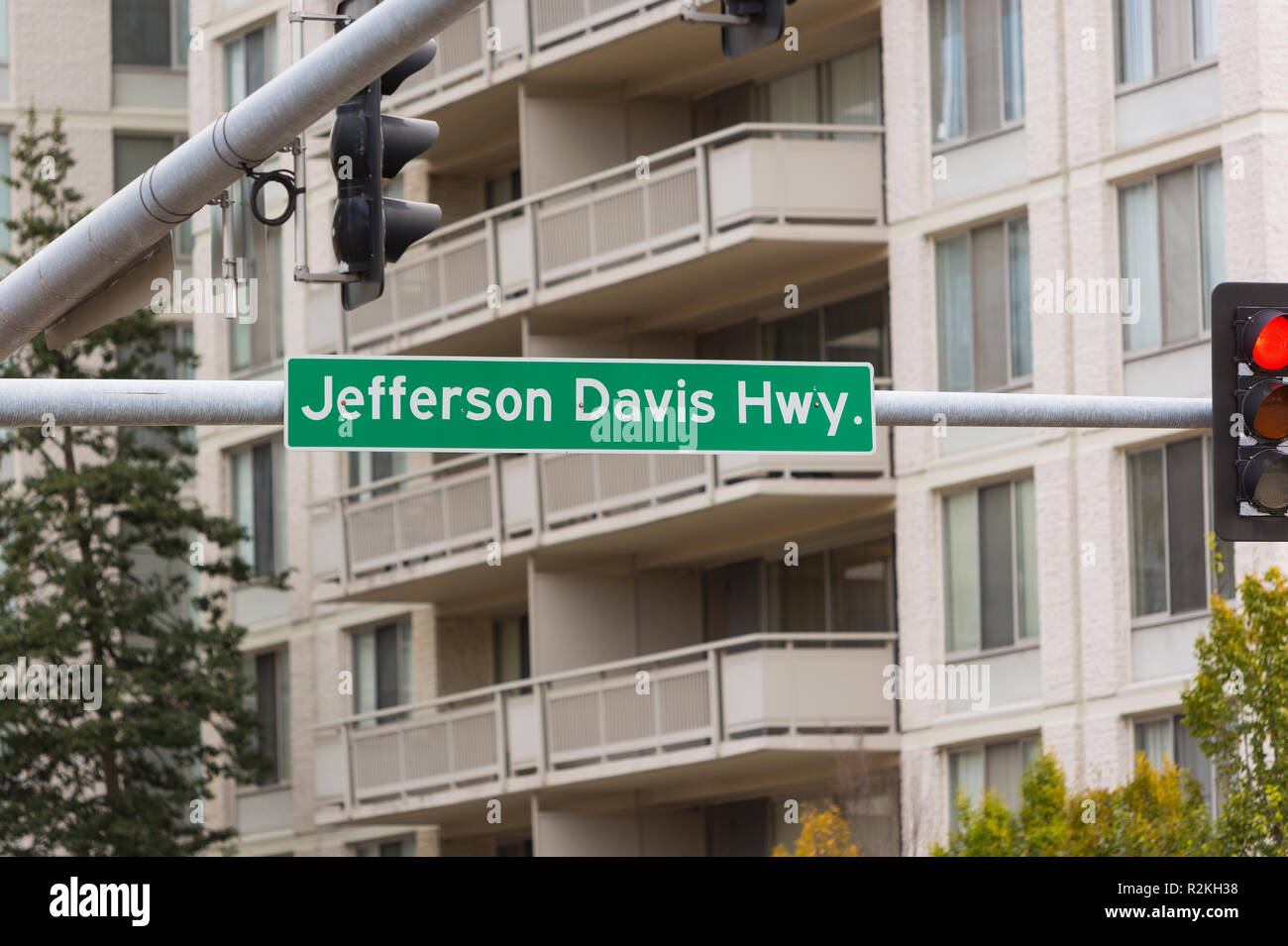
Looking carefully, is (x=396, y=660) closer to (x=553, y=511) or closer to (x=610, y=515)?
(x=553, y=511)

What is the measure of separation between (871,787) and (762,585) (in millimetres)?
4353

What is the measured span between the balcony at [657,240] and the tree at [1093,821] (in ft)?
29.1

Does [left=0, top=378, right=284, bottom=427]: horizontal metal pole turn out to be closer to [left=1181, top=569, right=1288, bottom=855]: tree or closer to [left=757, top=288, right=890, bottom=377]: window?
[left=1181, top=569, right=1288, bottom=855]: tree

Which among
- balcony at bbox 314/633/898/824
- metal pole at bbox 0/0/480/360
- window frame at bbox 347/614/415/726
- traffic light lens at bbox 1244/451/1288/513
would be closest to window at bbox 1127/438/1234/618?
balcony at bbox 314/633/898/824

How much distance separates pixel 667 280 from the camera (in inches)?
1394

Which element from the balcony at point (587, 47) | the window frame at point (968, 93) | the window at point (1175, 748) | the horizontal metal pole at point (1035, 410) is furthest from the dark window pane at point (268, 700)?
the horizontal metal pole at point (1035, 410)

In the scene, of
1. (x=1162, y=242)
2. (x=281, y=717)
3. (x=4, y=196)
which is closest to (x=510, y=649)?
(x=281, y=717)

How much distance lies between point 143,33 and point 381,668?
47.5ft

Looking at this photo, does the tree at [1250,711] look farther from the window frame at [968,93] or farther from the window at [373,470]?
the window at [373,470]

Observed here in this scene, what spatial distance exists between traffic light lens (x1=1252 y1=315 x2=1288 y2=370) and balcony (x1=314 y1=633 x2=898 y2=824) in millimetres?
20430

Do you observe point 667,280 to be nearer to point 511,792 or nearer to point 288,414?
point 511,792

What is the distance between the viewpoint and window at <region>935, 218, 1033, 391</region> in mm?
32062

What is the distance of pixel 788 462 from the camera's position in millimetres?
33594

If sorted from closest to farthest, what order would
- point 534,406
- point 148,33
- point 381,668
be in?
1. point 534,406
2. point 381,668
3. point 148,33
